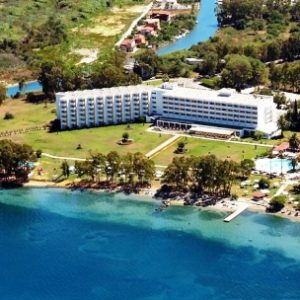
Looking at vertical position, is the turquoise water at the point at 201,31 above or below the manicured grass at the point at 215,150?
above

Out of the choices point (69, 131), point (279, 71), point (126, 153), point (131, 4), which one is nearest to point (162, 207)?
point (126, 153)

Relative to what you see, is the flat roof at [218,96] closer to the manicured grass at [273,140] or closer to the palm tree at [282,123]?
the palm tree at [282,123]

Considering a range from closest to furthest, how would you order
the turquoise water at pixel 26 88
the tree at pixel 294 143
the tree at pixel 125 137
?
the tree at pixel 294 143 < the tree at pixel 125 137 < the turquoise water at pixel 26 88

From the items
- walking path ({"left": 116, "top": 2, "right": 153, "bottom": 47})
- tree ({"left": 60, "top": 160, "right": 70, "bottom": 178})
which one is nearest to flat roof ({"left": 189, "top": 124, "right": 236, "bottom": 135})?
tree ({"left": 60, "top": 160, "right": 70, "bottom": 178})

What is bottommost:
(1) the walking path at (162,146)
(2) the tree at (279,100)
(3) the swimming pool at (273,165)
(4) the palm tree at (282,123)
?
(3) the swimming pool at (273,165)

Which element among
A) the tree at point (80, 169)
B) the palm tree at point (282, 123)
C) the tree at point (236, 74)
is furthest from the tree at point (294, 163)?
the tree at point (236, 74)

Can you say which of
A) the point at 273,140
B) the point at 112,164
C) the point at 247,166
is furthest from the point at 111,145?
the point at 273,140

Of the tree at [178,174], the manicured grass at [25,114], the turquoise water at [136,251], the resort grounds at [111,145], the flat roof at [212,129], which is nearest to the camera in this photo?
the turquoise water at [136,251]
